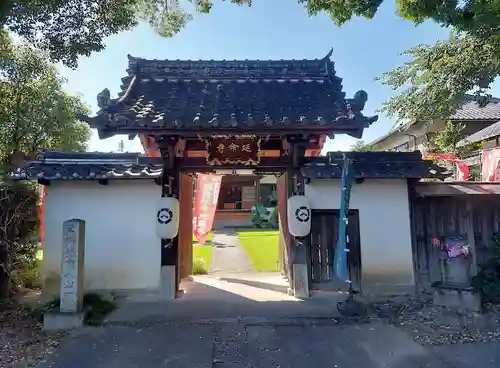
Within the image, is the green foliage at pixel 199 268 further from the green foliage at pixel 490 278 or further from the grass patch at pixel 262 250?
the green foliage at pixel 490 278

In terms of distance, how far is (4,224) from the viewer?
6367mm

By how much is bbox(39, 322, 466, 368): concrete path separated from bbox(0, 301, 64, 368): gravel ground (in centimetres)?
24

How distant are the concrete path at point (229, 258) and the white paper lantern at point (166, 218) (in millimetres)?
4222

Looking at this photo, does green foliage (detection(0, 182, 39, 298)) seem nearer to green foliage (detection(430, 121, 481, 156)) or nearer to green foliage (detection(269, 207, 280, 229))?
green foliage (detection(430, 121, 481, 156))

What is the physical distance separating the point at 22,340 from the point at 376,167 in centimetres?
667

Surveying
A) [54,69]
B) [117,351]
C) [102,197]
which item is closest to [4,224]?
[102,197]

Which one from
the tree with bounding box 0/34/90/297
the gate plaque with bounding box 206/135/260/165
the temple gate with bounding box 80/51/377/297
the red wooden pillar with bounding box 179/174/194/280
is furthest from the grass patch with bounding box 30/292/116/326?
the tree with bounding box 0/34/90/297

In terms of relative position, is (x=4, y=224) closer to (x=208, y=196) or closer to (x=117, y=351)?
(x=117, y=351)

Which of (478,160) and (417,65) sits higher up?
(417,65)

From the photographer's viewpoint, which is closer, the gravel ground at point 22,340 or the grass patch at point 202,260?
the gravel ground at point 22,340

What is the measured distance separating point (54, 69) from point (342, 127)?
13.3 m

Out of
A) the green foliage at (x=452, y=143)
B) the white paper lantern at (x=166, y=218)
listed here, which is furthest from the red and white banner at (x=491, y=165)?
the white paper lantern at (x=166, y=218)

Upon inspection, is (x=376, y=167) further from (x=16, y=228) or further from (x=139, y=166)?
(x=16, y=228)

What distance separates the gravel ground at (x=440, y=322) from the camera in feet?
15.8
